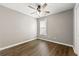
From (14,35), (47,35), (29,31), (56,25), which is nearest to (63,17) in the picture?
(56,25)

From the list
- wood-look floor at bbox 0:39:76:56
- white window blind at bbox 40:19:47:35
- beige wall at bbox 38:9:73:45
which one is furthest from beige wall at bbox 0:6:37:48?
beige wall at bbox 38:9:73:45

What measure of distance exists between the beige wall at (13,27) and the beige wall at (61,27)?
1874 mm

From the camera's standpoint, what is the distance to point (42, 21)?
561 cm

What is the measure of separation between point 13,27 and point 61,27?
10.4ft

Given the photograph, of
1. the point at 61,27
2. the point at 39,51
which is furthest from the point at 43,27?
the point at 39,51

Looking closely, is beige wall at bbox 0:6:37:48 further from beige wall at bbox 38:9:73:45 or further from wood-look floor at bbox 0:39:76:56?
beige wall at bbox 38:9:73:45

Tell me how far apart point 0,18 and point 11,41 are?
1.45m

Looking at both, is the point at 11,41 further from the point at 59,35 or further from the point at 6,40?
the point at 59,35

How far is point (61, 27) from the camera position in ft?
13.1

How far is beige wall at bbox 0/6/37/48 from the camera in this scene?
10.0 feet

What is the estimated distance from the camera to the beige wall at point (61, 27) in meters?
3.50

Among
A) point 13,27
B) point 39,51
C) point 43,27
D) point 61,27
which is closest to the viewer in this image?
point 39,51

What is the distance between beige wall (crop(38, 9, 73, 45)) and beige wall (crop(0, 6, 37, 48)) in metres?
1.87

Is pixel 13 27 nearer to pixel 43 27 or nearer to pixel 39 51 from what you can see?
pixel 39 51
